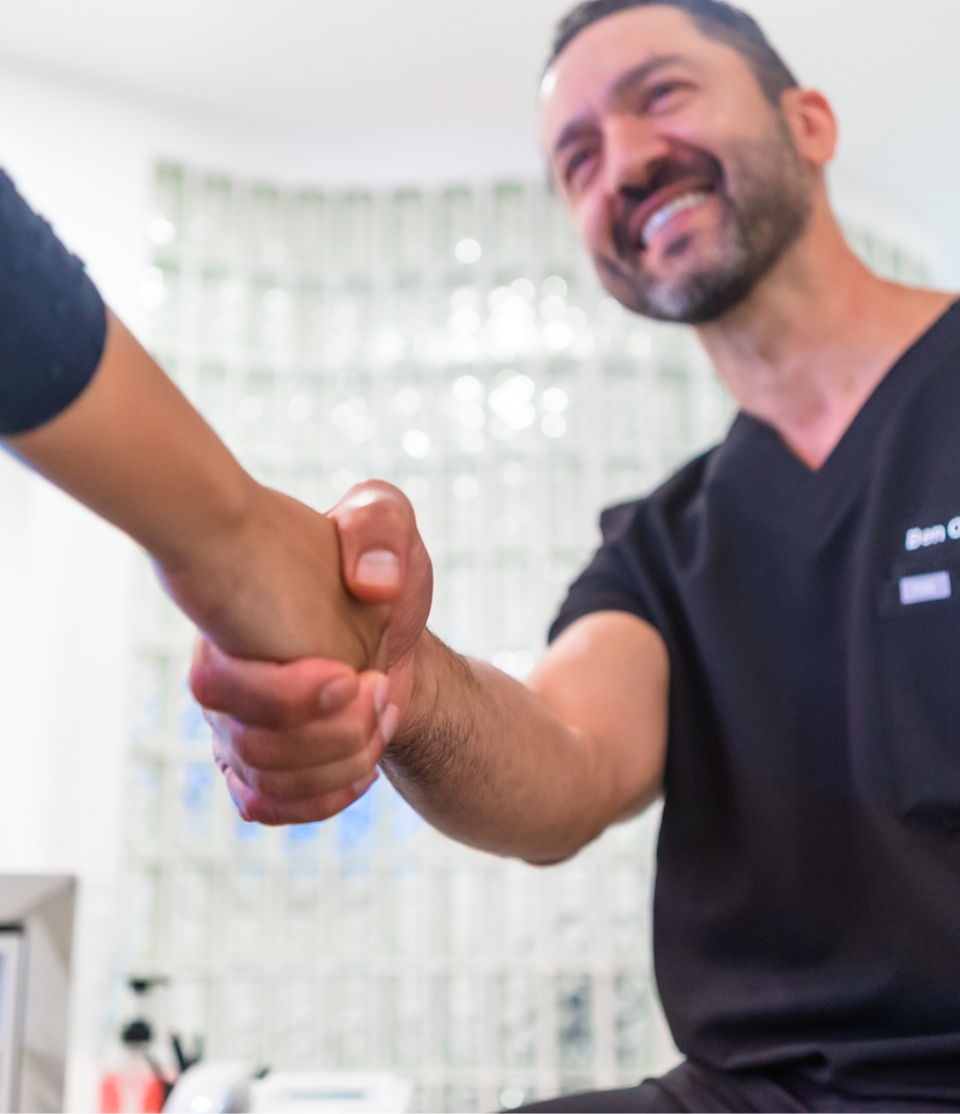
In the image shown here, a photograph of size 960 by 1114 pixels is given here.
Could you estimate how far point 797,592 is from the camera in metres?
0.89

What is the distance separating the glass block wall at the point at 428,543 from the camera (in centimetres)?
253

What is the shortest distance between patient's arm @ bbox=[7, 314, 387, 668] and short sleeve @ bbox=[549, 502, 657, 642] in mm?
525

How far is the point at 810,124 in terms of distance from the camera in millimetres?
1127

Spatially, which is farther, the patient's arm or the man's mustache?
the man's mustache

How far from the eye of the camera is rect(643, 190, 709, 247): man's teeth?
3.28ft

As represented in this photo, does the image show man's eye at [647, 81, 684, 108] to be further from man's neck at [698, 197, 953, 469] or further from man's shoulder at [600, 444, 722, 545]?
man's shoulder at [600, 444, 722, 545]

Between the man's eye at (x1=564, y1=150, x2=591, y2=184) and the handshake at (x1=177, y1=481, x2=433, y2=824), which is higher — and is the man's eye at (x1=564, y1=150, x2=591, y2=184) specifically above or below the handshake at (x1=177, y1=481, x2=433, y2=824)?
above

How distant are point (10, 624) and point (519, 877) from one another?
1330mm

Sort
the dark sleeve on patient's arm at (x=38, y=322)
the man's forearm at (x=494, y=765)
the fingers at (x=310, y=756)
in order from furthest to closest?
the man's forearm at (x=494, y=765), the fingers at (x=310, y=756), the dark sleeve on patient's arm at (x=38, y=322)

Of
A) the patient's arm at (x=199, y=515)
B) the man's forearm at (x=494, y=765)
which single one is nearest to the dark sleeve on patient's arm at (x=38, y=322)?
the patient's arm at (x=199, y=515)

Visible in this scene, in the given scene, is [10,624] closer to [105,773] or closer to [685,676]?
[105,773]

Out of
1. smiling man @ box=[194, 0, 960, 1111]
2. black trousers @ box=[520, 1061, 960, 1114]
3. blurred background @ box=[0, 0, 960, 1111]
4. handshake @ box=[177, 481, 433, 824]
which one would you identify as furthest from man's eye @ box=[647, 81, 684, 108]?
blurred background @ box=[0, 0, 960, 1111]

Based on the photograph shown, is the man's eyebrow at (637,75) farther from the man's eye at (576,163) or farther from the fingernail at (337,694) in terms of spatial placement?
the fingernail at (337,694)

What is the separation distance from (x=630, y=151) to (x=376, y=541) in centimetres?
69
